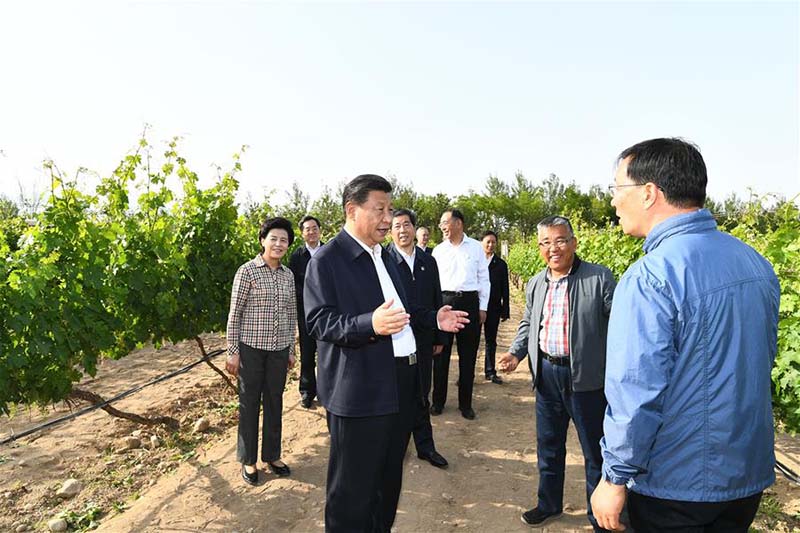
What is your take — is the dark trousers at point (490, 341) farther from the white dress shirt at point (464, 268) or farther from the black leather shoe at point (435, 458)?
the black leather shoe at point (435, 458)

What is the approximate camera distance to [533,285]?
348cm

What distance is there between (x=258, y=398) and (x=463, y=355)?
7.01ft

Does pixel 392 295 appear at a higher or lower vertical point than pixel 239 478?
higher

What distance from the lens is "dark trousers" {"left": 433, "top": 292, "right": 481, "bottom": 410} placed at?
17.1 feet

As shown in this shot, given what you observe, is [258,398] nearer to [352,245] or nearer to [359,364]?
[359,364]

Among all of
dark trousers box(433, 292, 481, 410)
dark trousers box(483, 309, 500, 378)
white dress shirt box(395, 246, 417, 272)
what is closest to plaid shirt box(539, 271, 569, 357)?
white dress shirt box(395, 246, 417, 272)

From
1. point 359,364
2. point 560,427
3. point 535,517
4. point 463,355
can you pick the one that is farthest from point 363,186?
point 463,355

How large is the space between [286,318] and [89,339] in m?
1.48

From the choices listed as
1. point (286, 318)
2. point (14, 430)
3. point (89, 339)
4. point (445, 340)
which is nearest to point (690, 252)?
point (286, 318)

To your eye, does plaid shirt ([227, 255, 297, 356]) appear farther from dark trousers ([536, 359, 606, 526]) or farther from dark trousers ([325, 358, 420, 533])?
dark trousers ([536, 359, 606, 526])

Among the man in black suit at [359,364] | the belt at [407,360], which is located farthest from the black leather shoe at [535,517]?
the belt at [407,360]

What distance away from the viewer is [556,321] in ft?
10.4

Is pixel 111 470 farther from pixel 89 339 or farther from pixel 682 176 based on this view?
pixel 682 176

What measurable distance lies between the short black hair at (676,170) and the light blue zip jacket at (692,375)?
0.13 m
